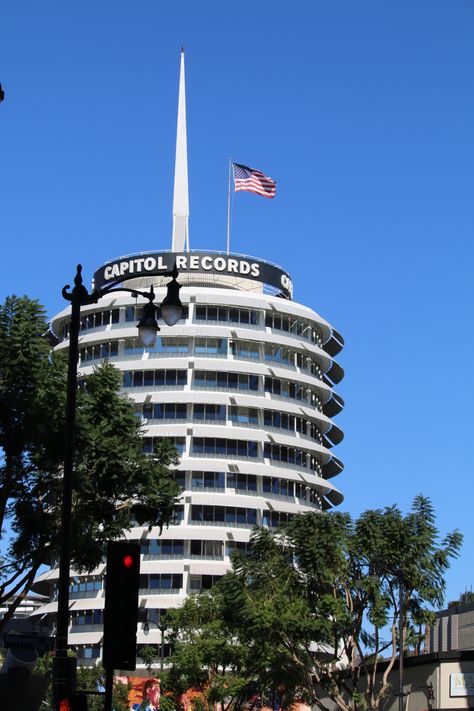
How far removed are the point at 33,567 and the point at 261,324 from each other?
3135 inches

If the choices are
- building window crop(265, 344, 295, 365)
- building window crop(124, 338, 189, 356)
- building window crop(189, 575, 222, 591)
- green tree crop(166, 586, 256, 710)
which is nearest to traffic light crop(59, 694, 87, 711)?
green tree crop(166, 586, 256, 710)

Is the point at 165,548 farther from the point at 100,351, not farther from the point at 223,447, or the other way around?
A: the point at 100,351

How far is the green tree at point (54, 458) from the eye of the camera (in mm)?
40812

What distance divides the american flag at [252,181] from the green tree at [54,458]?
62.9 metres

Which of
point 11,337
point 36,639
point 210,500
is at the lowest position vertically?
point 36,639

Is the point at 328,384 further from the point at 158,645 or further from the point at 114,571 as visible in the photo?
the point at 114,571

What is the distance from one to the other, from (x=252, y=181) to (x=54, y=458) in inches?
2754

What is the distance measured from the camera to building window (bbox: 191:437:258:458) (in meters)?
114

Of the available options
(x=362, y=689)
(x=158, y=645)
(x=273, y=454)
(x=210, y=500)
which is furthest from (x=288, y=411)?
(x=362, y=689)

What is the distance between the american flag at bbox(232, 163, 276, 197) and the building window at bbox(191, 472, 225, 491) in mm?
25688

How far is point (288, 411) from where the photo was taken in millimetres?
116938

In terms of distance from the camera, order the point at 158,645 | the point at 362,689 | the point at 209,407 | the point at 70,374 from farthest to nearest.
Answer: the point at 209,407 < the point at 158,645 < the point at 362,689 < the point at 70,374

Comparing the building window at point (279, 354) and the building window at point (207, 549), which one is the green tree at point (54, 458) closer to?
the building window at point (207, 549)

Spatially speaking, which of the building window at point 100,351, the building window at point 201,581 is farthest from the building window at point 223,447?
the building window at point 100,351
